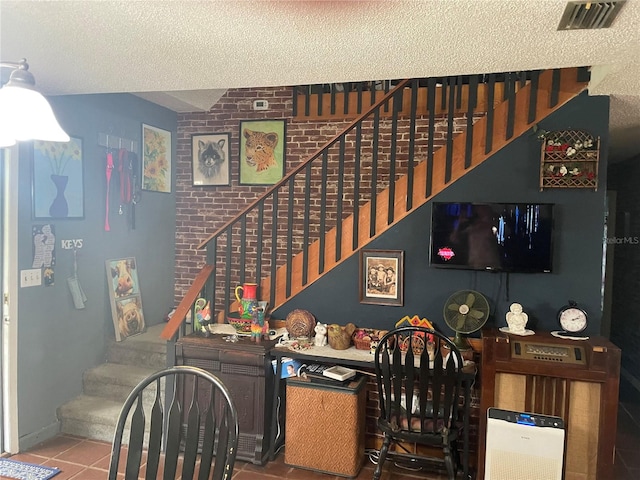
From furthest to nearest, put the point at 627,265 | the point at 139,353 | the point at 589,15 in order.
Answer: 1. the point at 627,265
2. the point at 139,353
3. the point at 589,15

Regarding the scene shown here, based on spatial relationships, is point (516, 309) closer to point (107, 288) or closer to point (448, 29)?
point (448, 29)

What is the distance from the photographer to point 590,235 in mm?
3051

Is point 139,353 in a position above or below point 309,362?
below

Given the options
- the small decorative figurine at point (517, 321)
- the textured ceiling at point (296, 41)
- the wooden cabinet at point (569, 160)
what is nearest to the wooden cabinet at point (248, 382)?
the small decorative figurine at point (517, 321)

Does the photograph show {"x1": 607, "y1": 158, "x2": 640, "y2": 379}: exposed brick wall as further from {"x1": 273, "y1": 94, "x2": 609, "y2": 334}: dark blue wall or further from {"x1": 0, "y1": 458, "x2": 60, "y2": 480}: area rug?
{"x1": 0, "y1": 458, "x2": 60, "y2": 480}: area rug

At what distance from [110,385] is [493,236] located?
3.01 m

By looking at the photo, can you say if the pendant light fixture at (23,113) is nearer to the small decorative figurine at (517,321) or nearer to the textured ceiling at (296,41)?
the textured ceiling at (296,41)

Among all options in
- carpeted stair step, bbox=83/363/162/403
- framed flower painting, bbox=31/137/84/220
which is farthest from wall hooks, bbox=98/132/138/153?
carpeted stair step, bbox=83/363/162/403

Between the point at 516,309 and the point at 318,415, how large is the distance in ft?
4.65

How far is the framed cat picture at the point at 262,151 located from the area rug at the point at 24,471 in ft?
8.84

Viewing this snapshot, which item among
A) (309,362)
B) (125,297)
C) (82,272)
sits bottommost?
(309,362)

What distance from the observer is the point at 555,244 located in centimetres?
310

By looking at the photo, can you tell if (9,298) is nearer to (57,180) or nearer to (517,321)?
(57,180)

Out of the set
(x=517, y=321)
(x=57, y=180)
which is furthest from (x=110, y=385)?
(x=517, y=321)
